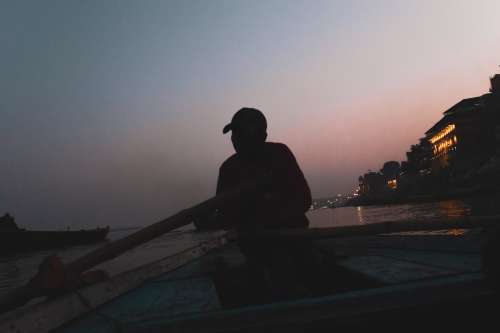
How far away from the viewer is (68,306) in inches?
103

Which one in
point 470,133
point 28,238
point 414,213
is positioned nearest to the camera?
point 414,213

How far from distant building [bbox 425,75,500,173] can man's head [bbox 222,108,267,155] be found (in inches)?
2958

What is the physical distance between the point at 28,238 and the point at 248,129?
74.5 meters

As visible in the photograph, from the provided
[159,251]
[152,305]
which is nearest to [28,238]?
[159,251]

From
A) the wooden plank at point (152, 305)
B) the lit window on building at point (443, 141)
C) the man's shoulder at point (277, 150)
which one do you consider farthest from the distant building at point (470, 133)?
the wooden plank at point (152, 305)

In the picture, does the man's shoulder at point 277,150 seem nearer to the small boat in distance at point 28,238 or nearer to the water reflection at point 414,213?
the water reflection at point 414,213

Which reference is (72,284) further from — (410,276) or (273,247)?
(410,276)

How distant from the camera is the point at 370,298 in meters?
1.56

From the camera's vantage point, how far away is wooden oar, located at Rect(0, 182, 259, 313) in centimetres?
257

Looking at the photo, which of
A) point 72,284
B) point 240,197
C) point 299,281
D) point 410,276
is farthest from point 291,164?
point 72,284

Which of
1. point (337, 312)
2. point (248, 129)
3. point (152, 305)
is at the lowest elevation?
point (152, 305)

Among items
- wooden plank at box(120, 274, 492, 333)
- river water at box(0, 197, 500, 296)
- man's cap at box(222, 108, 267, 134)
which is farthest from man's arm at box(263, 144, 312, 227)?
river water at box(0, 197, 500, 296)

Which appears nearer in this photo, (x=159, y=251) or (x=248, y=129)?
(x=248, y=129)

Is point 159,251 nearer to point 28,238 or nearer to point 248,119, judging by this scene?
point 28,238
